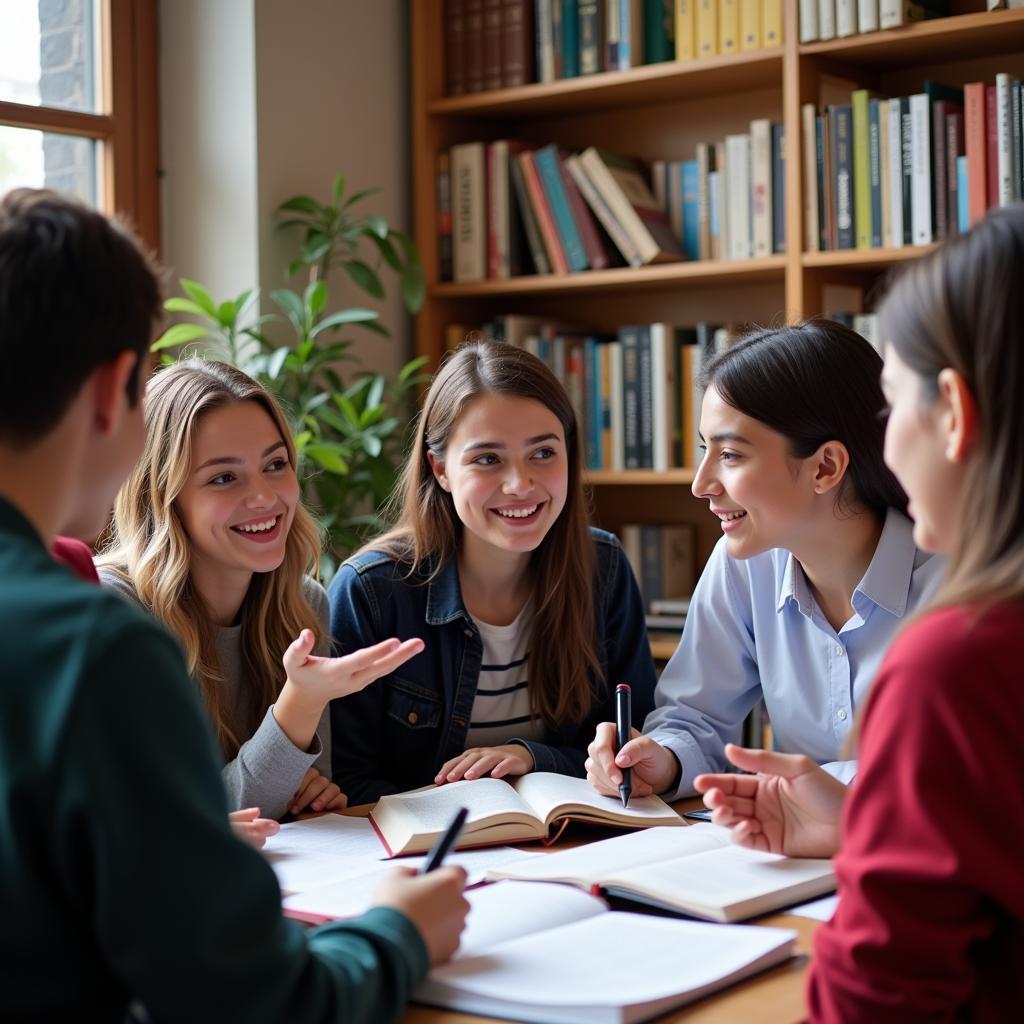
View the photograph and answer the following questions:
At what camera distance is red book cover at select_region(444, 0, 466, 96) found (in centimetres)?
344

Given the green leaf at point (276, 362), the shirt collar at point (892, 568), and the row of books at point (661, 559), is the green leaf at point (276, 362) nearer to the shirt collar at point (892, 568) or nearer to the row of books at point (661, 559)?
the row of books at point (661, 559)

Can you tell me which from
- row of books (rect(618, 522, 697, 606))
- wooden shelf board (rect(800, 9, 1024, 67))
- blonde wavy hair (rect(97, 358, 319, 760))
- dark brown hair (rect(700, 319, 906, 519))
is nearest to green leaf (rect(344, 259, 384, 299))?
row of books (rect(618, 522, 697, 606))

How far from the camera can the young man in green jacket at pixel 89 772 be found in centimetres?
76

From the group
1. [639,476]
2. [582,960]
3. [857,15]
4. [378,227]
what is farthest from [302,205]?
[582,960]

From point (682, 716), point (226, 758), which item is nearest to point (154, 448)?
point (226, 758)

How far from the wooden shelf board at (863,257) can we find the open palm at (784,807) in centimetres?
167

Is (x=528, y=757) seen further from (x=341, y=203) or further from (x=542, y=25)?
(x=542, y=25)

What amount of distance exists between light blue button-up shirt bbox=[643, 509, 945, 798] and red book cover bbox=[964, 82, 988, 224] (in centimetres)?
117

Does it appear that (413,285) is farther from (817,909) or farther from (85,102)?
(817,909)

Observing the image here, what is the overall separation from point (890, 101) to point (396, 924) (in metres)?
2.36

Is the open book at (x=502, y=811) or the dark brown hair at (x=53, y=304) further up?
the dark brown hair at (x=53, y=304)

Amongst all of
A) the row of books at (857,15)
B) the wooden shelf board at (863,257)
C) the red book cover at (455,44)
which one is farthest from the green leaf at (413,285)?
the row of books at (857,15)

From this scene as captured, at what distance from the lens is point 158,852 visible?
0.77 meters

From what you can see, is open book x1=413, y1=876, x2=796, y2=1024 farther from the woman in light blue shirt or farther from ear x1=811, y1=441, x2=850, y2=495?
ear x1=811, y1=441, x2=850, y2=495
